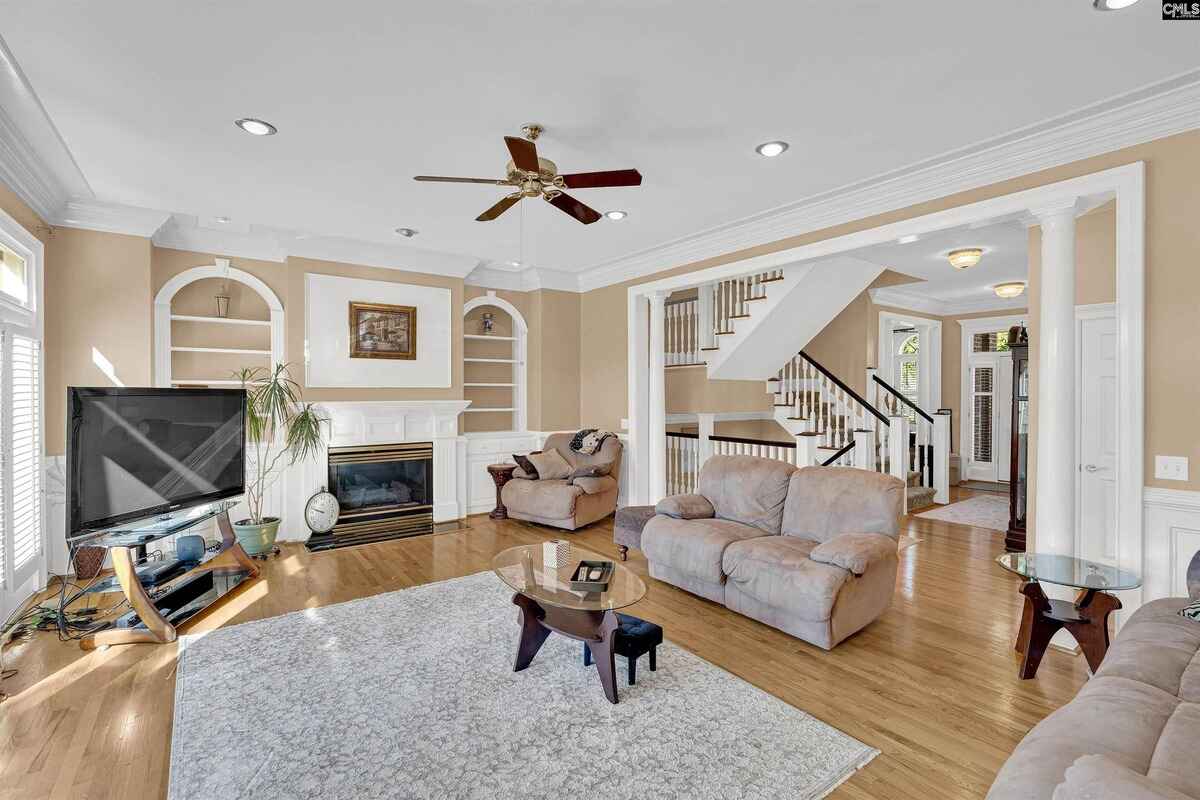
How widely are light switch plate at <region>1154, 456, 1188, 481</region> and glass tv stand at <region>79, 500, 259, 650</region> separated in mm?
5397

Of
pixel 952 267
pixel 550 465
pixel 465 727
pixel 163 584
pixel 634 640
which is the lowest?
pixel 465 727

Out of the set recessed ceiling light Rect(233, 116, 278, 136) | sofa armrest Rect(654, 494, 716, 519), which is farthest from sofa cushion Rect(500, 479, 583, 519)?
recessed ceiling light Rect(233, 116, 278, 136)

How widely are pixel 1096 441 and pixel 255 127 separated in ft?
17.6

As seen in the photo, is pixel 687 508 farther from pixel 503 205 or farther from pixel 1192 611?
pixel 1192 611

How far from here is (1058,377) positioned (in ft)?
10.1

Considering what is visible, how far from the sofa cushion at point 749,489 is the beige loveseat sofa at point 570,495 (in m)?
1.66

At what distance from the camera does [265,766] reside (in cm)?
215

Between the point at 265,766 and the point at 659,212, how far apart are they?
4.11m

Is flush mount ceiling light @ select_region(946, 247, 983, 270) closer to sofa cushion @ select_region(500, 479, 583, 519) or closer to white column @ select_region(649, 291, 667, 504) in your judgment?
white column @ select_region(649, 291, 667, 504)

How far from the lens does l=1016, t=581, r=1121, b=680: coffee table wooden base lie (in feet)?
8.53

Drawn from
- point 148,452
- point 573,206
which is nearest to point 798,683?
point 573,206

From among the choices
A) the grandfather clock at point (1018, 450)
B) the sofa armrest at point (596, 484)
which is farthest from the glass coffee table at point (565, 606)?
the grandfather clock at point (1018, 450)

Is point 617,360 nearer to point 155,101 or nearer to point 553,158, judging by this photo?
point 553,158

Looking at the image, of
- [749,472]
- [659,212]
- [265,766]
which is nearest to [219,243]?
[659,212]
